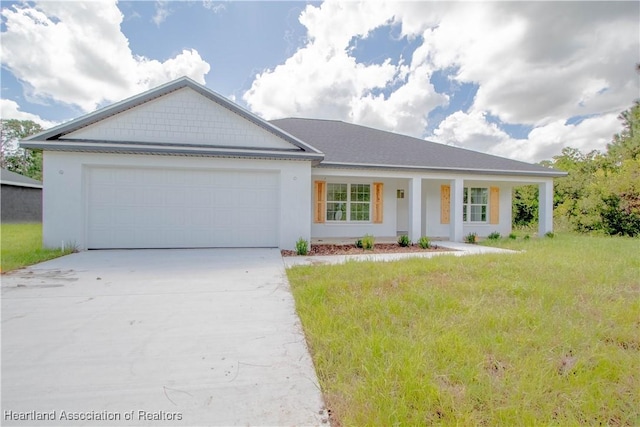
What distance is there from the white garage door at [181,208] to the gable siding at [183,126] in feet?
3.22

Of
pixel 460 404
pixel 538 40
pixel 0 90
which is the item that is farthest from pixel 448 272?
pixel 0 90

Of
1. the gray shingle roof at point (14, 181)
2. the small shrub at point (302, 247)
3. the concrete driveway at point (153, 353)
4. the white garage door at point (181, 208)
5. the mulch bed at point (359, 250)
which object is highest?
the gray shingle roof at point (14, 181)

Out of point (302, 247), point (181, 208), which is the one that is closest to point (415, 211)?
point (302, 247)

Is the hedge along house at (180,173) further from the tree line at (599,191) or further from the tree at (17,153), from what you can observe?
the tree at (17,153)

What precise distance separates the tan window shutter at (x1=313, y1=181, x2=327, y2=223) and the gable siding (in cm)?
280

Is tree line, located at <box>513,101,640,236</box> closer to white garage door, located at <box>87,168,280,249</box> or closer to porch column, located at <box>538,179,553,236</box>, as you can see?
porch column, located at <box>538,179,553,236</box>

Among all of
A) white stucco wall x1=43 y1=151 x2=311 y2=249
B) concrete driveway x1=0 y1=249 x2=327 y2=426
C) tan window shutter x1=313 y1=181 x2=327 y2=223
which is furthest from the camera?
tan window shutter x1=313 y1=181 x2=327 y2=223

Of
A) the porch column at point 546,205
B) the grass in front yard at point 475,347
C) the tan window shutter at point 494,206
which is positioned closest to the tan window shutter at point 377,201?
the tan window shutter at point 494,206

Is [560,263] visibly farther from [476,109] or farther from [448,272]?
[476,109]

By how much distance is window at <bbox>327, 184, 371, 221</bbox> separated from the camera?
11.6 metres

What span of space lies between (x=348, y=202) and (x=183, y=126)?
6.84 m

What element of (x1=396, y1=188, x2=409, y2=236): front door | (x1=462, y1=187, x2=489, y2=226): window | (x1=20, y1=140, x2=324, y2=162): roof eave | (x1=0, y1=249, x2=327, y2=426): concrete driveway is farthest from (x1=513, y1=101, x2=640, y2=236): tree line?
(x1=0, y1=249, x2=327, y2=426): concrete driveway

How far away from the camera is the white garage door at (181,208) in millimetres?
8078

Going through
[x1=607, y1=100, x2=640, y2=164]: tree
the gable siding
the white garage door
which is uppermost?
[x1=607, y1=100, x2=640, y2=164]: tree
